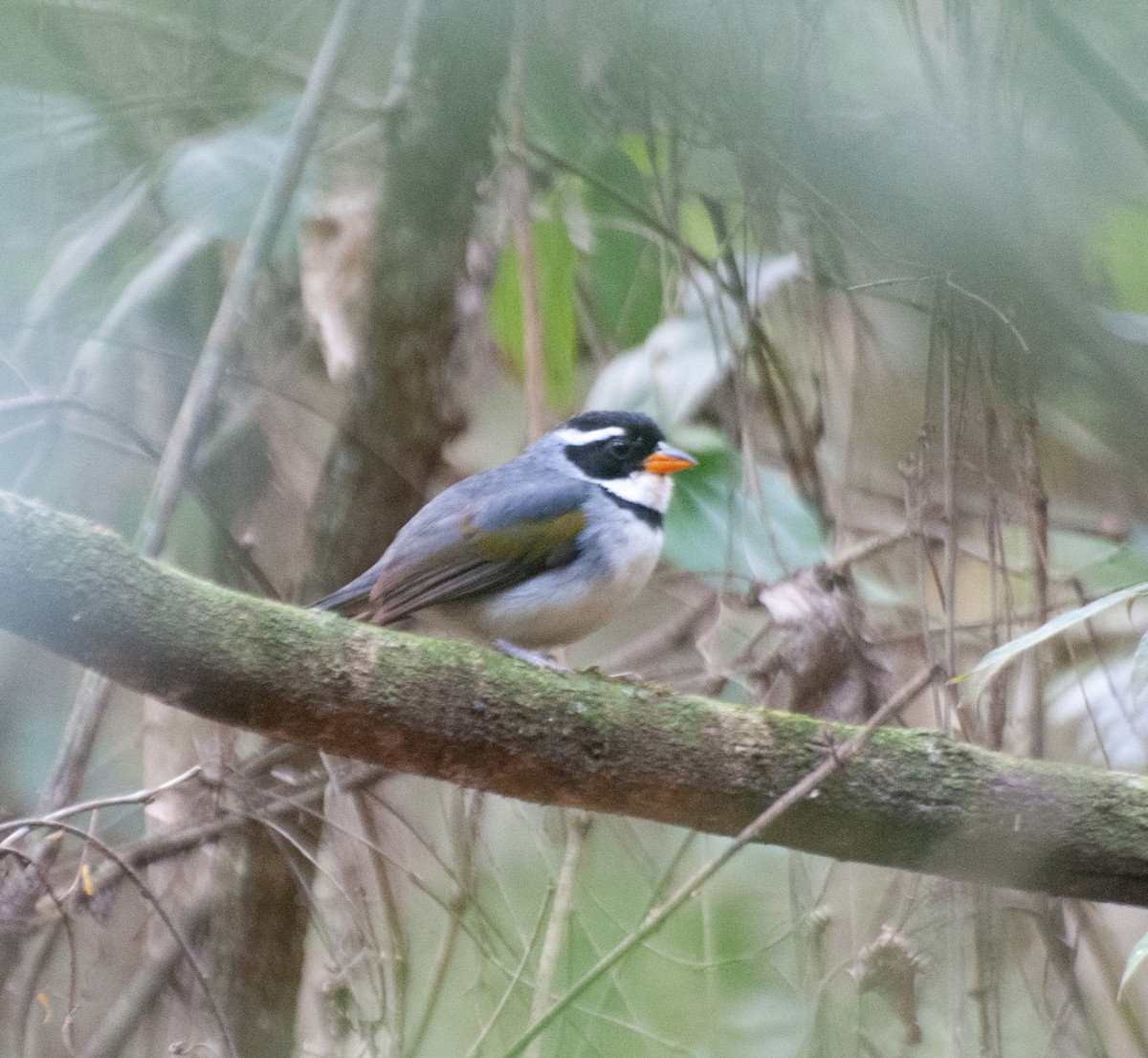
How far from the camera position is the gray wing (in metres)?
3.33

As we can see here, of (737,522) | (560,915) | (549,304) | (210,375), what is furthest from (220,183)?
(560,915)

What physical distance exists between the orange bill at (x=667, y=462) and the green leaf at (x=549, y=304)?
73 cm

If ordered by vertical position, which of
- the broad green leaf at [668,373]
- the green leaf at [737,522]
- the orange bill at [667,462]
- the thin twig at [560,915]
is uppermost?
the broad green leaf at [668,373]

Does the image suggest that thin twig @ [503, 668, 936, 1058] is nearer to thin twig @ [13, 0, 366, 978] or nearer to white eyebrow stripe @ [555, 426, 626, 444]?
thin twig @ [13, 0, 366, 978]

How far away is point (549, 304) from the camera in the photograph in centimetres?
427

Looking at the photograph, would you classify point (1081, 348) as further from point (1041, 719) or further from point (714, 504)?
point (714, 504)

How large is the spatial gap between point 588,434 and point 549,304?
27.0 inches

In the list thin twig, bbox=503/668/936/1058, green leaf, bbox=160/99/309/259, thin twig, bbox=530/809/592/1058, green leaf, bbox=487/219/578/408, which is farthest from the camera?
green leaf, bbox=487/219/578/408

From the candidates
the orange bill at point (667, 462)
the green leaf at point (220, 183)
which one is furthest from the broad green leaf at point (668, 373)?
the green leaf at point (220, 183)

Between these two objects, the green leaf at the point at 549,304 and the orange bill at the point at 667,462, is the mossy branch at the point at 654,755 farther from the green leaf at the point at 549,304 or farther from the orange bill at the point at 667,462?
the green leaf at the point at 549,304

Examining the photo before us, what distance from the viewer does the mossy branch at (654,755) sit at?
2043 millimetres

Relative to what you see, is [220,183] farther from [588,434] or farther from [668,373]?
[668,373]

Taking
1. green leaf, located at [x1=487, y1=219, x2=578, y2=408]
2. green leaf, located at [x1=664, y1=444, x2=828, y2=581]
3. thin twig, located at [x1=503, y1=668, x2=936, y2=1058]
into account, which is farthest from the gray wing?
thin twig, located at [x1=503, y1=668, x2=936, y2=1058]

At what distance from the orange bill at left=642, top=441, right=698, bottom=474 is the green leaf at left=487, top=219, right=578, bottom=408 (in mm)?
727
